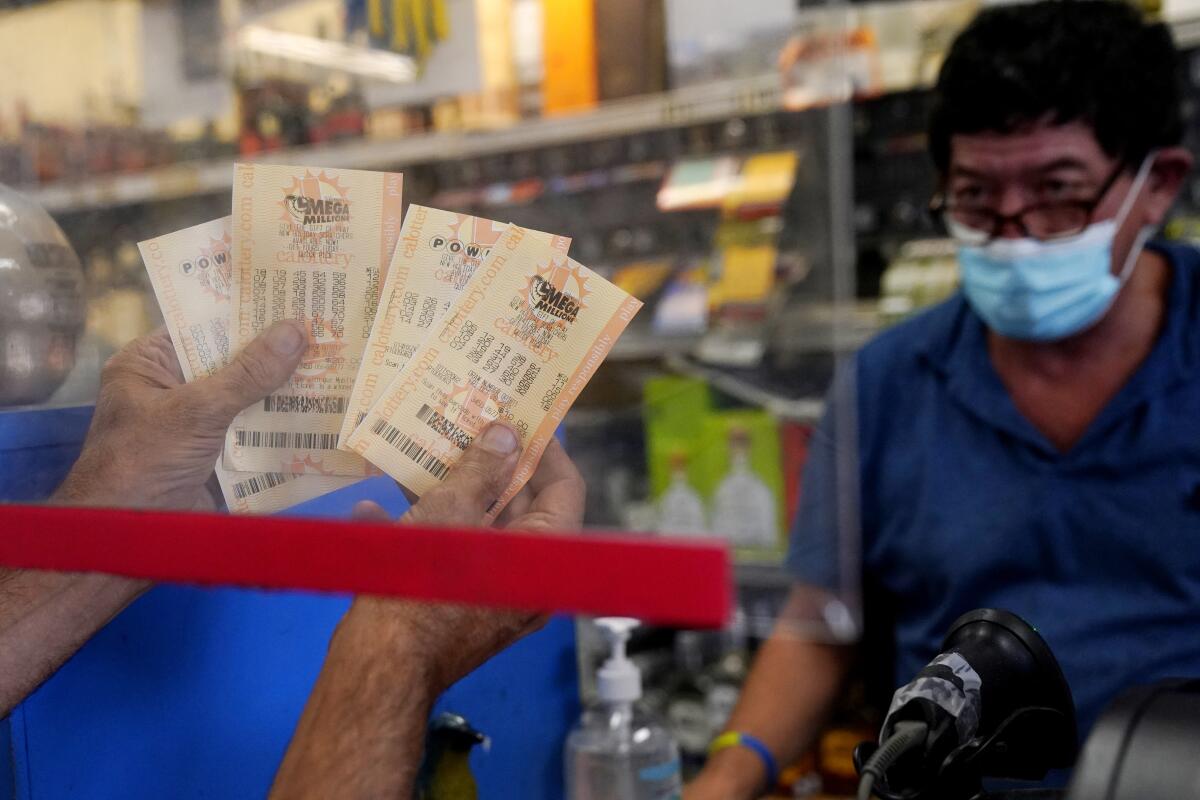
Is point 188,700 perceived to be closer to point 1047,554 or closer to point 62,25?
point 1047,554

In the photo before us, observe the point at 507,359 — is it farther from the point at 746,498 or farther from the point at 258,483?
the point at 746,498

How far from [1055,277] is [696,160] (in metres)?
0.95

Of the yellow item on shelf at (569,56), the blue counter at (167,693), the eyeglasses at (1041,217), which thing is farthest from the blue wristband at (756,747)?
the yellow item on shelf at (569,56)

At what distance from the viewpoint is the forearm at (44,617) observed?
85 centimetres

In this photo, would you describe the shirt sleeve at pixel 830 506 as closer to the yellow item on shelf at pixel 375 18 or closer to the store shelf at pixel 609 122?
the store shelf at pixel 609 122

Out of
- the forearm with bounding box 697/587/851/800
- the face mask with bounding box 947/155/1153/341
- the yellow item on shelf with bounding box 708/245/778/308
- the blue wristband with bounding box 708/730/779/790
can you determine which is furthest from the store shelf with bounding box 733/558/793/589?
the yellow item on shelf with bounding box 708/245/778/308

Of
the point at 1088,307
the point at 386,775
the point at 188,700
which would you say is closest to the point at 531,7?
the point at 1088,307

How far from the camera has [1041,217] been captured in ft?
5.49

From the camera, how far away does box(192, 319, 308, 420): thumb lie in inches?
25.5

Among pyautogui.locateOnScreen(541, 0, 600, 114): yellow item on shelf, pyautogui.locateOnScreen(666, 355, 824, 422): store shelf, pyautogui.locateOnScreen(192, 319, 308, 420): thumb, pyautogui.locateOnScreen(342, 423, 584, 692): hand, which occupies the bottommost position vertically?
pyautogui.locateOnScreen(666, 355, 824, 422): store shelf

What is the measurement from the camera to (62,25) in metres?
1.95

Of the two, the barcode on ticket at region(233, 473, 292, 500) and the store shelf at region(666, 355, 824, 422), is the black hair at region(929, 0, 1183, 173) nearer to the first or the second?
the store shelf at region(666, 355, 824, 422)

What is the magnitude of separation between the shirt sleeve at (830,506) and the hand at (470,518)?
1.12m

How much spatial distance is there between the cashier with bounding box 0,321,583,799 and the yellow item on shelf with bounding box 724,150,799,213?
1674 mm
